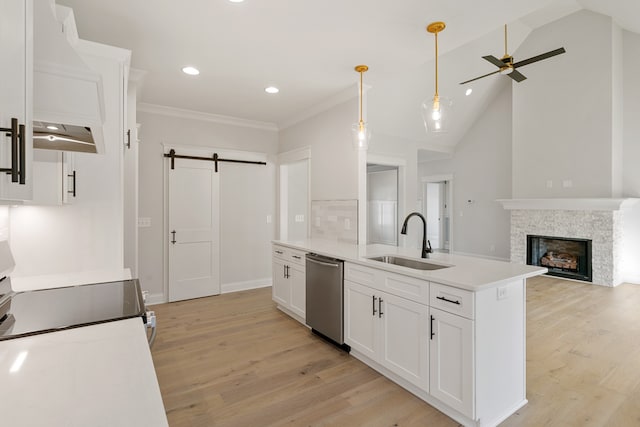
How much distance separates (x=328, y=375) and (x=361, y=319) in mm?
503

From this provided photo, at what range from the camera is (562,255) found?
19.5 ft

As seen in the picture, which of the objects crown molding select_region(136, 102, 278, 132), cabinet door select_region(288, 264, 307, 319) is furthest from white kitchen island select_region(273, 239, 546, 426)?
crown molding select_region(136, 102, 278, 132)

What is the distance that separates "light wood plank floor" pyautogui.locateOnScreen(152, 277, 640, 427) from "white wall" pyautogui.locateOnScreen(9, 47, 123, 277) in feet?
3.71

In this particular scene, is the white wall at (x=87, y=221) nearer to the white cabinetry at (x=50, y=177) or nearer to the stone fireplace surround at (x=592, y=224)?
the white cabinetry at (x=50, y=177)

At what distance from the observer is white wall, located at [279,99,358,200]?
388cm

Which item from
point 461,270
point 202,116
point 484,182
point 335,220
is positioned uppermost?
point 202,116

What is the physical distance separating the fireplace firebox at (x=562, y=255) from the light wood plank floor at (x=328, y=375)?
179 centimetres

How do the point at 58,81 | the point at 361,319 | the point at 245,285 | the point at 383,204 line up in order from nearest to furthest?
the point at 58,81 → the point at 361,319 → the point at 245,285 → the point at 383,204

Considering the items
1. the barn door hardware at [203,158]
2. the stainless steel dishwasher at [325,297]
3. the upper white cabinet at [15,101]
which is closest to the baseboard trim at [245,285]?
the barn door hardware at [203,158]

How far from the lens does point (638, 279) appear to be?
5379 mm

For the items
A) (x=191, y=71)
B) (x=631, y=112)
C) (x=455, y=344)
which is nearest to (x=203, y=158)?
(x=191, y=71)

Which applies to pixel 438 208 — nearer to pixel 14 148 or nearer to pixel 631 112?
pixel 631 112

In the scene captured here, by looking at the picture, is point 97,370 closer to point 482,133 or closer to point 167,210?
point 167,210

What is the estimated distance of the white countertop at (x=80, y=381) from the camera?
682 mm
